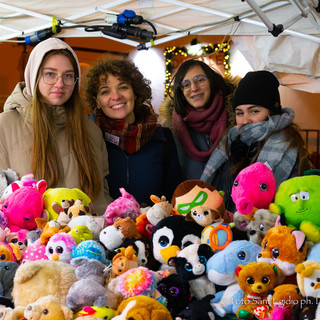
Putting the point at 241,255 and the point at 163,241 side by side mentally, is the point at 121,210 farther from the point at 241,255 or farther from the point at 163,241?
the point at 241,255

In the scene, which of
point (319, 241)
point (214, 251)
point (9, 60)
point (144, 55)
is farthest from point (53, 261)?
point (144, 55)

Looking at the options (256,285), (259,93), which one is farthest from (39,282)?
(259,93)

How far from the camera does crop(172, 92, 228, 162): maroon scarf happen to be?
2432 millimetres

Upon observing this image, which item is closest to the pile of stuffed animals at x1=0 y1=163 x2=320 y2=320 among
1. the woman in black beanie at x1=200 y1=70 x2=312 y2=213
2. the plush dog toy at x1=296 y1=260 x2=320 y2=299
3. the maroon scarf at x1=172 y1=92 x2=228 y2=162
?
the plush dog toy at x1=296 y1=260 x2=320 y2=299

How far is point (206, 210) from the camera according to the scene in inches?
51.4

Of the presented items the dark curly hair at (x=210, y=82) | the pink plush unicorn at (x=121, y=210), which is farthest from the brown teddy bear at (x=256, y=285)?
the dark curly hair at (x=210, y=82)

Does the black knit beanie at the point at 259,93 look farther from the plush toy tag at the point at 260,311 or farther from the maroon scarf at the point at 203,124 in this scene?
the plush toy tag at the point at 260,311

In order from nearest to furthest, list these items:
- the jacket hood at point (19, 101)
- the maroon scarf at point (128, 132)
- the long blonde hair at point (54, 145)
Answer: the long blonde hair at point (54, 145), the jacket hood at point (19, 101), the maroon scarf at point (128, 132)

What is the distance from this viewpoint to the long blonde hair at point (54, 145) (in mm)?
1993

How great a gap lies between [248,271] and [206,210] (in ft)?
0.89

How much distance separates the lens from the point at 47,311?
3.39 ft

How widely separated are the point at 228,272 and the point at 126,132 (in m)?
1.24

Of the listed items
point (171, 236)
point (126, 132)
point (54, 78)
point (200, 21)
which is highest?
point (200, 21)

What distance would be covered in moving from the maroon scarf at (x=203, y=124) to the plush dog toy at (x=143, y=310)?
1.44 meters
